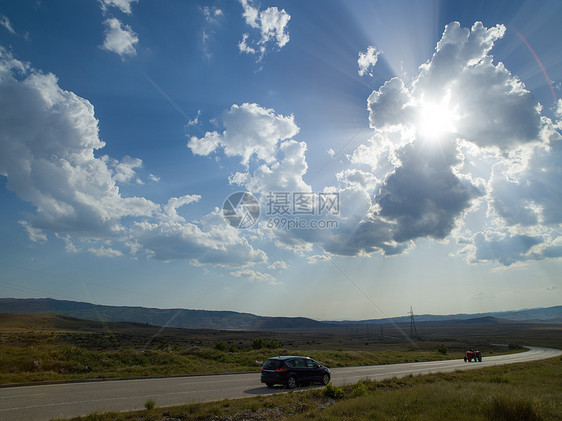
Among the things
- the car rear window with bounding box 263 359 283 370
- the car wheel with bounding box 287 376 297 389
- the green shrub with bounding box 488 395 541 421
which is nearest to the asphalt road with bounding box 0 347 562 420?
the car wheel with bounding box 287 376 297 389

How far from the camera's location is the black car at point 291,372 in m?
17.3

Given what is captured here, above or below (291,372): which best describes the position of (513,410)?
above

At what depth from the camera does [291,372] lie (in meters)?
17.7

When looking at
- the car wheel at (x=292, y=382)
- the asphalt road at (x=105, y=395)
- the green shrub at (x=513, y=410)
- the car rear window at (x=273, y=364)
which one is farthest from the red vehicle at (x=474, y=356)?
the green shrub at (x=513, y=410)

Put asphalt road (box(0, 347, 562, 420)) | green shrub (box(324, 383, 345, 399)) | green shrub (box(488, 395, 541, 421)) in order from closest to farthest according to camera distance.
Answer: green shrub (box(488, 395, 541, 421)) → asphalt road (box(0, 347, 562, 420)) → green shrub (box(324, 383, 345, 399))

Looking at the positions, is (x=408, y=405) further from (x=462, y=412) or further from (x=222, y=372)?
(x=222, y=372)

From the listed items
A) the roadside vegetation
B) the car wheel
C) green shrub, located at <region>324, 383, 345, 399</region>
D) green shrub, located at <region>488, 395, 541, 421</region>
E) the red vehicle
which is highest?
green shrub, located at <region>488, 395, 541, 421</region>

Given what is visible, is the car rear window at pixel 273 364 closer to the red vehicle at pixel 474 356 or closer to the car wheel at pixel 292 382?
the car wheel at pixel 292 382

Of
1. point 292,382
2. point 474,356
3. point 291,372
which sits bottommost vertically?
point 474,356

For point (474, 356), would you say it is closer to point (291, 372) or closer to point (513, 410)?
point (291, 372)

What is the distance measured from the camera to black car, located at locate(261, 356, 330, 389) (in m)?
17.3

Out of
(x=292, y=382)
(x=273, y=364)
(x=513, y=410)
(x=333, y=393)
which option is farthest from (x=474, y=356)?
(x=513, y=410)

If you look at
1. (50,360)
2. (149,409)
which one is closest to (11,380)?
(50,360)

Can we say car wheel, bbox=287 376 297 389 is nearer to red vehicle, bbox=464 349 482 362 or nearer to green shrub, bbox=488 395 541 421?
green shrub, bbox=488 395 541 421
